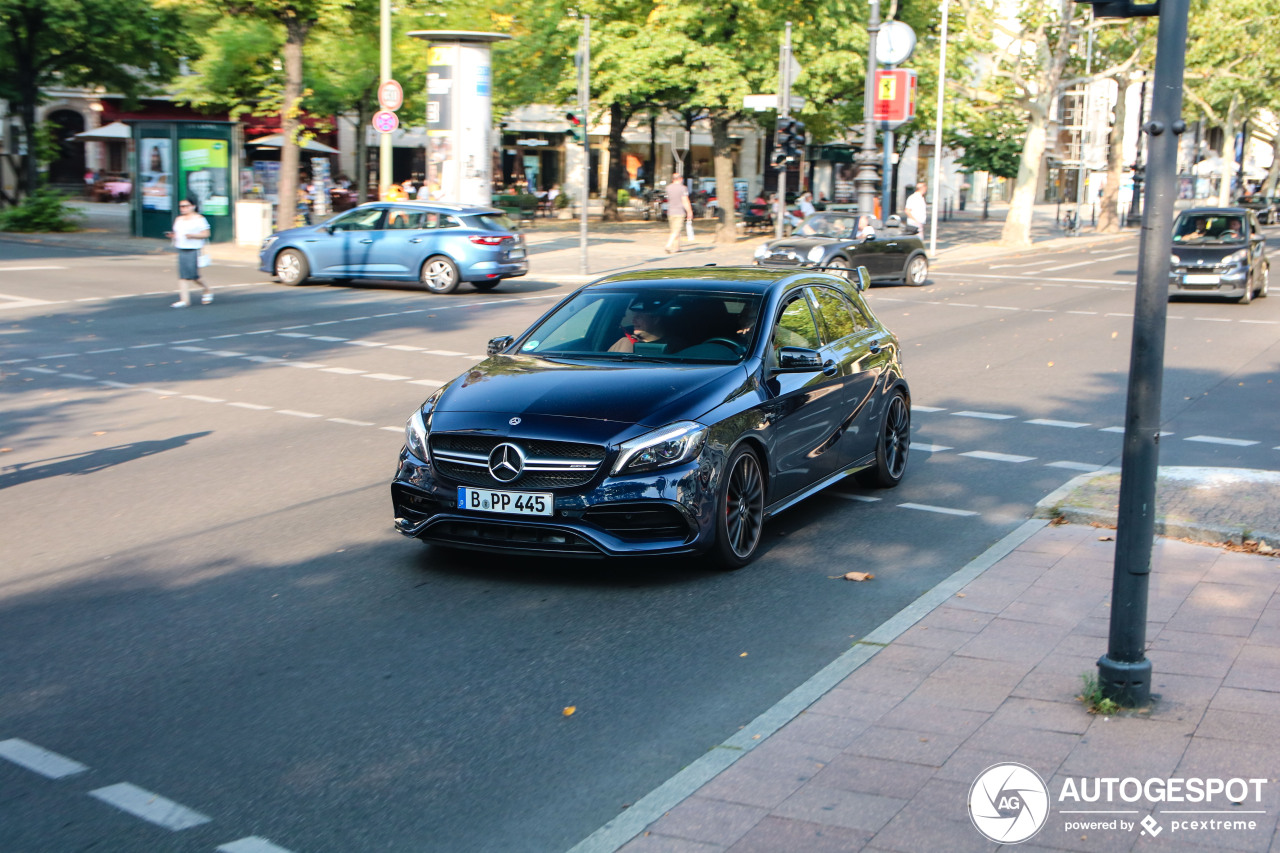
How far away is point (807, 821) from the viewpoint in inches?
157

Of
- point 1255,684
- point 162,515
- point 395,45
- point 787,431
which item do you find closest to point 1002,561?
point 787,431

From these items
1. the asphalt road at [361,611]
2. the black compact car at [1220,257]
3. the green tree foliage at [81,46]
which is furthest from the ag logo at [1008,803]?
the green tree foliage at [81,46]

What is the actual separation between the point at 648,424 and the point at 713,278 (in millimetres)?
1934

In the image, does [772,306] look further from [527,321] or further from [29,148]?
[29,148]

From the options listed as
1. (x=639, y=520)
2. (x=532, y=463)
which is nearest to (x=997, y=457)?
(x=639, y=520)

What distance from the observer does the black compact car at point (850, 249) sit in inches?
967

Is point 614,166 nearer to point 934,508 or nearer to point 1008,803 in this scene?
point 934,508

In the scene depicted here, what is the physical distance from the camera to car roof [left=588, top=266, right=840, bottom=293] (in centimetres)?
799

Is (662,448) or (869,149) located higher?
(869,149)

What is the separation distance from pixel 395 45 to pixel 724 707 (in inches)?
1402

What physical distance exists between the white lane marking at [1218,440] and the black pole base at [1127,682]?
6.55 metres

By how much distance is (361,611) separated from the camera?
6.19 metres

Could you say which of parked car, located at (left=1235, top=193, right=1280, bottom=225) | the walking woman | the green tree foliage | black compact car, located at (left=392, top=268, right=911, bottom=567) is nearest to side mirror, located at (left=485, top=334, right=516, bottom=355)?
black compact car, located at (left=392, top=268, right=911, bottom=567)

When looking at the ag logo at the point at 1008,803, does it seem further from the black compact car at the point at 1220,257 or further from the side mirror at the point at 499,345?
the black compact car at the point at 1220,257
